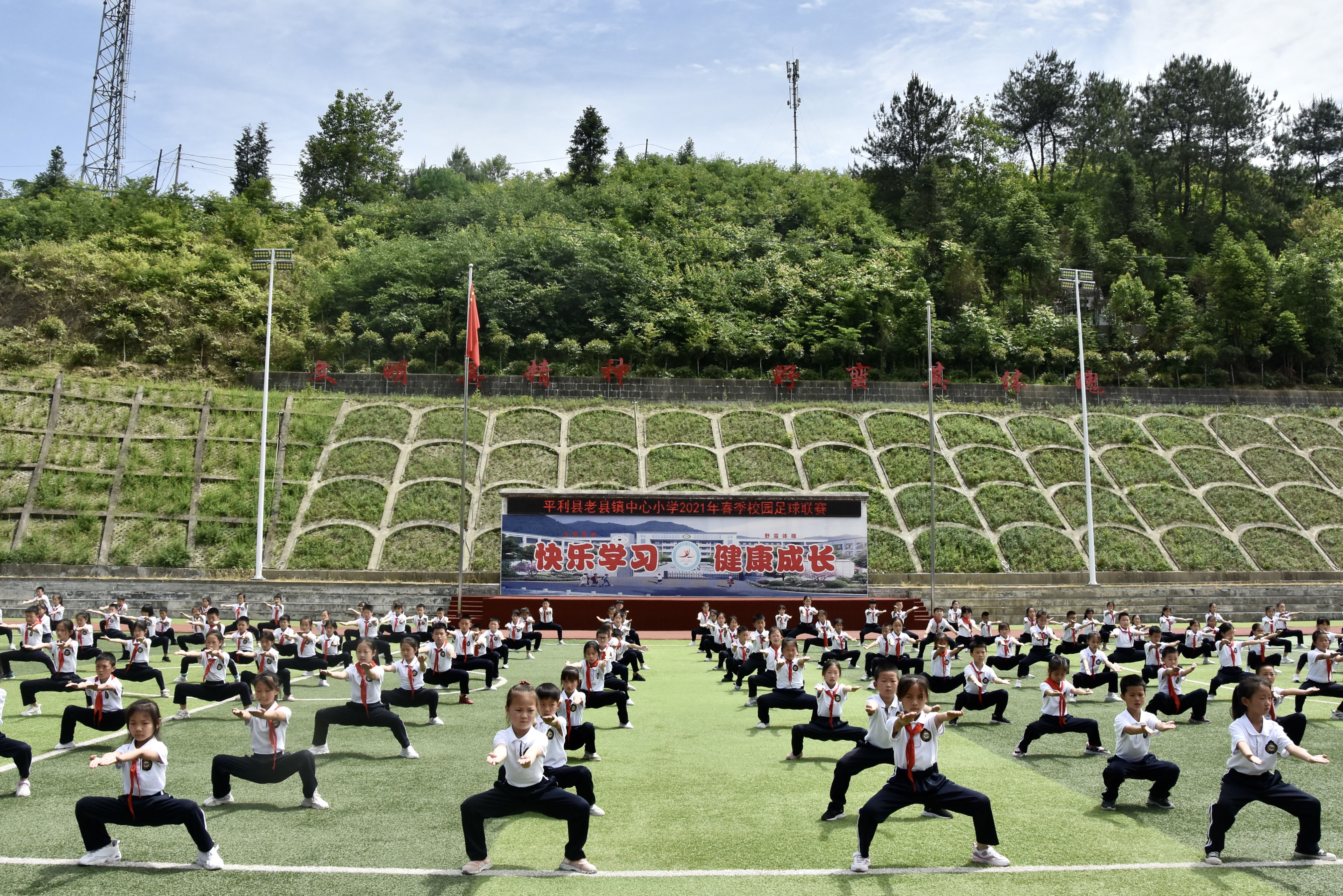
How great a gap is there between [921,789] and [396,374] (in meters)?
37.2

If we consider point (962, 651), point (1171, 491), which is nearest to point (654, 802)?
point (962, 651)

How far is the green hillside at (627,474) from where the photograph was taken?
3288 cm

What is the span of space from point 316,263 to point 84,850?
176 ft

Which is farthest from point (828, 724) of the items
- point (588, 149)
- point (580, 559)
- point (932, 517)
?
point (588, 149)

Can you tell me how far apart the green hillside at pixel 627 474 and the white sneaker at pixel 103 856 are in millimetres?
25408

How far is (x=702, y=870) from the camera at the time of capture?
7.09 m

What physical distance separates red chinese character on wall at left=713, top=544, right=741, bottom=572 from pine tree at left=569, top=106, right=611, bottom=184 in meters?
44.5

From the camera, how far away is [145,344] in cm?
4456

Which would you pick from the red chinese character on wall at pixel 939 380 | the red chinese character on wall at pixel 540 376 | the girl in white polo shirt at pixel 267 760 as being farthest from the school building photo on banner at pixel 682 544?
the girl in white polo shirt at pixel 267 760

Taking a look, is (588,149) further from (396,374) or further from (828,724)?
(828,724)

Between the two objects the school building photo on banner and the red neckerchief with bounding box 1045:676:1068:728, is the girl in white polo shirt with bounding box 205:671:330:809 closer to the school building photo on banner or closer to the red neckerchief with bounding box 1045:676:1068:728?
the red neckerchief with bounding box 1045:676:1068:728

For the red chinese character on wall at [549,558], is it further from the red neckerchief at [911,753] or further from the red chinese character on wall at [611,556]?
the red neckerchief at [911,753]

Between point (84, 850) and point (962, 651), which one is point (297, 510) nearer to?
point (962, 651)

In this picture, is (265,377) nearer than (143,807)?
No
